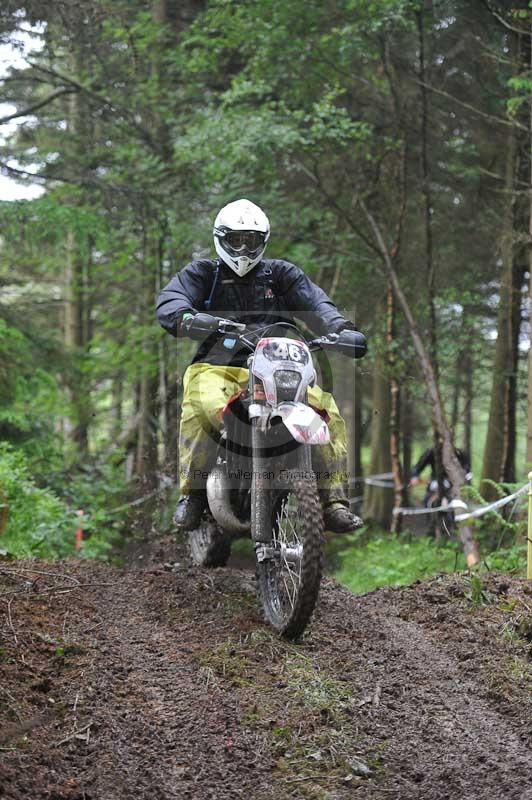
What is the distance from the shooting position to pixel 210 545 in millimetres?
6941

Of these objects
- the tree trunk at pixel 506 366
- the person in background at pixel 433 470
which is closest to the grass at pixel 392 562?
the person in background at pixel 433 470

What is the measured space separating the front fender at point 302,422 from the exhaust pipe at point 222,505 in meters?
1.05

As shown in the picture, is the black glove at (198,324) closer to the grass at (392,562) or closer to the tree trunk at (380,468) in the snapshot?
the grass at (392,562)

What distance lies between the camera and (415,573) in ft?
32.7

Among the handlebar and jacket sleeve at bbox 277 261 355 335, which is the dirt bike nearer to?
the handlebar

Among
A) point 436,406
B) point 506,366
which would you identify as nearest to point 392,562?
point 436,406

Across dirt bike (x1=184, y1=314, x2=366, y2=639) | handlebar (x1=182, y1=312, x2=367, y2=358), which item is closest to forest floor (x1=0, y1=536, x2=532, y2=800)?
dirt bike (x1=184, y1=314, x2=366, y2=639)

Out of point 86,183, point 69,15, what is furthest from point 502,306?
point 69,15

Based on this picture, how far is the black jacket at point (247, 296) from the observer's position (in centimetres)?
632

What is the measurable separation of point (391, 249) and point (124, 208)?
4433 millimetres

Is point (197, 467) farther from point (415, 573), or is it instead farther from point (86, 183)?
point (86, 183)

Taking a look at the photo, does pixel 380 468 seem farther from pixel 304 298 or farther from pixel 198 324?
pixel 198 324

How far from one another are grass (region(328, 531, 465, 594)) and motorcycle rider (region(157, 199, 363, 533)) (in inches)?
133

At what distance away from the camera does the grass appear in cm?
999
